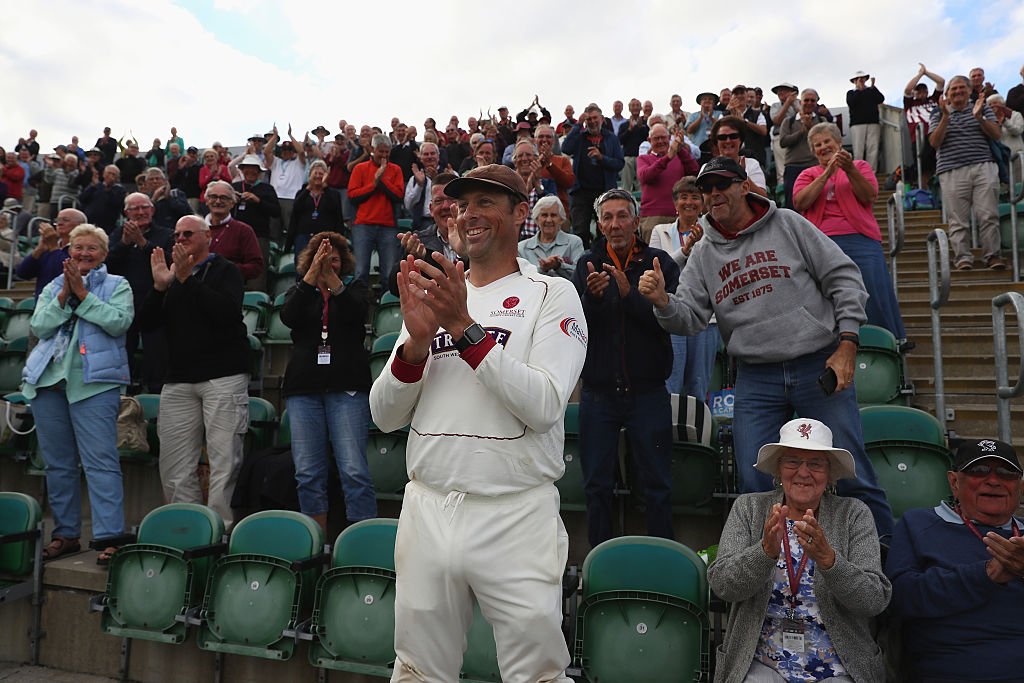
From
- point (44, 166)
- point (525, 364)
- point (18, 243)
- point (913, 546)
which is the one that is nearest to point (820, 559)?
point (913, 546)

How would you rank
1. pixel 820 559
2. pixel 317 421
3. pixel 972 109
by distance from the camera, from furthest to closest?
pixel 972 109 < pixel 317 421 < pixel 820 559

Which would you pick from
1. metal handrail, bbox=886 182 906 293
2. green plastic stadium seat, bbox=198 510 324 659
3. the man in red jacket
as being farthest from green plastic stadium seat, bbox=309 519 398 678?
metal handrail, bbox=886 182 906 293

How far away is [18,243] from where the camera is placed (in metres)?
10.7

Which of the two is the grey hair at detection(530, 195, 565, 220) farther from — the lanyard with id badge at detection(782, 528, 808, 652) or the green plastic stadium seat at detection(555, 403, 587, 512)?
the lanyard with id badge at detection(782, 528, 808, 652)

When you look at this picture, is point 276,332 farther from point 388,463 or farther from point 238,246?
point 388,463

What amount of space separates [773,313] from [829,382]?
407mm

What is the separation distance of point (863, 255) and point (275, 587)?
160 inches

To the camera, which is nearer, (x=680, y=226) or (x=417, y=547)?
(x=417, y=547)

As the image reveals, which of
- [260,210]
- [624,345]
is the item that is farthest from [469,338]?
[260,210]

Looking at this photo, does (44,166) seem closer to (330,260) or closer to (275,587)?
(330,260)

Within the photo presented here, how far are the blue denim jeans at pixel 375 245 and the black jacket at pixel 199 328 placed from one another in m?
2.64

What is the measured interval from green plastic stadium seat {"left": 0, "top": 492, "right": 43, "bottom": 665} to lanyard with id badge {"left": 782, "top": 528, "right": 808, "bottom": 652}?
403 centimetres

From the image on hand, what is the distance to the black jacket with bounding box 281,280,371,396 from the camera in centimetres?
446

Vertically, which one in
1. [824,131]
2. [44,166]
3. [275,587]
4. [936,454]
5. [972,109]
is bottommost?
[275,587]
